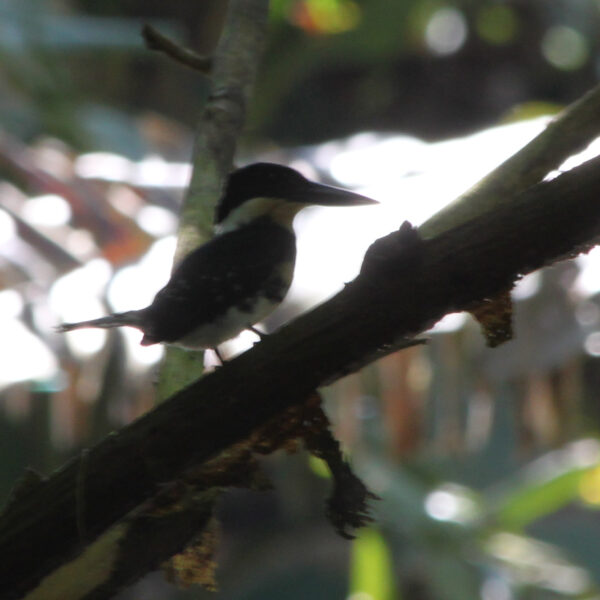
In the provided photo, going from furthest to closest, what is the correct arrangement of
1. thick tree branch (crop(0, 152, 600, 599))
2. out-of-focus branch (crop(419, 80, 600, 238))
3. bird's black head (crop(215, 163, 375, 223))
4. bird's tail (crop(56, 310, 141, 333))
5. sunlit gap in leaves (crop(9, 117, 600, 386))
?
sunlit gap in leaves (crop(9, 117, 600, 386)) → bird's black head (crop(215, 163, 375, 223)) → bird's tail (crop(56, 310, 141, 333)) → out-of-focus branch (crop(419, 80, 600, 238)) → thick tree branch (crop(0, 152, 600, 599))

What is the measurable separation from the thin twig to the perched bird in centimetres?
32

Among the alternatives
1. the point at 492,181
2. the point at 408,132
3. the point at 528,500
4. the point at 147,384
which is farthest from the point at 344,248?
the point at 408,132

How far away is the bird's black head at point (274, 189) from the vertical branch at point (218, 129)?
13 centimetres

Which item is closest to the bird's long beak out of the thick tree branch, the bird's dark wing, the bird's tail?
the bird's dark wing

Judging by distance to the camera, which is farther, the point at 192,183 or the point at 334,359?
the point at 192,183

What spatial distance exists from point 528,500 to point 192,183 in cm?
424

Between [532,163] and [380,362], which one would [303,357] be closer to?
[532,163]

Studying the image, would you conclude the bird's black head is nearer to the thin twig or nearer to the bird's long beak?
the bird's long beak

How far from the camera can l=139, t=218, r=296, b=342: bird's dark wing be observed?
2.54m

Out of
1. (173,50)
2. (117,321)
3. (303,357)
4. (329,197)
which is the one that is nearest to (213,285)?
(117,321)

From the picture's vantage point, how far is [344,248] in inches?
146

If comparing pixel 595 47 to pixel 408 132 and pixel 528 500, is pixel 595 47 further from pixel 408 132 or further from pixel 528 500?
pixel 528 500

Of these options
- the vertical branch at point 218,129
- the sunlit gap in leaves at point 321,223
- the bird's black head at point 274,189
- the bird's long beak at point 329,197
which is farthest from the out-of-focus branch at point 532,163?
the sunlit gap in leaves at point 321,223

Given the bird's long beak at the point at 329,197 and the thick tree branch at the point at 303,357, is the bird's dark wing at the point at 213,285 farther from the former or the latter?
the thick tree branch at the point at 303,357
